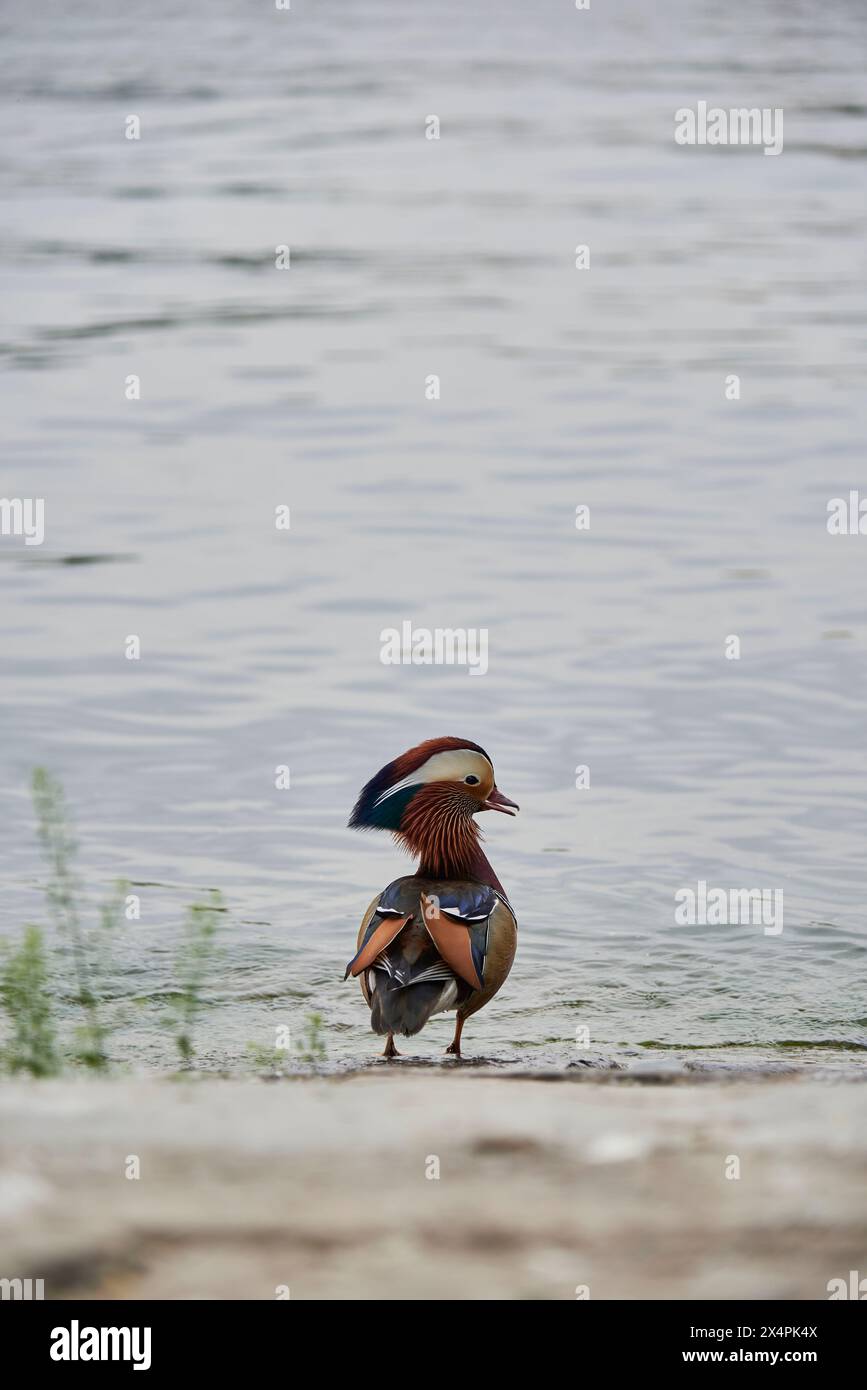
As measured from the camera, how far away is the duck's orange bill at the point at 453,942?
249 inches

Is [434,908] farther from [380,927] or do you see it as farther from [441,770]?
[441,770]

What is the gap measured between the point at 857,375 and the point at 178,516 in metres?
7.63

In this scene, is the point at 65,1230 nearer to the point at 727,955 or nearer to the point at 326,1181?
the point at 326,1181

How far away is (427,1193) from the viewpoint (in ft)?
9.80

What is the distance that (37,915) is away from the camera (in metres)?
8.69

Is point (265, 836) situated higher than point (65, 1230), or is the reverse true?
point (265, 836)

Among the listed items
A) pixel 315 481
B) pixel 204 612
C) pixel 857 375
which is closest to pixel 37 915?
pixel 204 612

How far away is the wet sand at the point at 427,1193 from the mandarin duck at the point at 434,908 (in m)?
2.85
